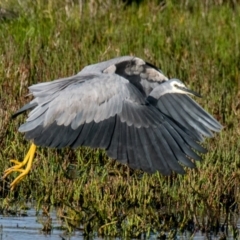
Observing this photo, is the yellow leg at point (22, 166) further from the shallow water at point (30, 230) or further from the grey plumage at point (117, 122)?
the shallow water at point (30, 230)

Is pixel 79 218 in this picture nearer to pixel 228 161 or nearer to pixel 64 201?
pixel 64 201

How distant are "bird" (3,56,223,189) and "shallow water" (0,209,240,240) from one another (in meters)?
0.45

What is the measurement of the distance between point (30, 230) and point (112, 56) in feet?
12.5

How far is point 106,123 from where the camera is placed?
5910 mm

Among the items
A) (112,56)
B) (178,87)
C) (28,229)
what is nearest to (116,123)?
(178,87)

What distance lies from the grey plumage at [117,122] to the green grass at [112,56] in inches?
13.9

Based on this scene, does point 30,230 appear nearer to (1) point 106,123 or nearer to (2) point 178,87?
(1) point 106,123

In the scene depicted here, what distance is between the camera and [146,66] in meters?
6.90

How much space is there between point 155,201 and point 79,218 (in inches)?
27.6

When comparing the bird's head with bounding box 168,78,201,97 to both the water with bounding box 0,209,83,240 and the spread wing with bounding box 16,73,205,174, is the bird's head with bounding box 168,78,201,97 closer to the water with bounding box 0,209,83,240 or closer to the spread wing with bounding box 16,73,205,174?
the spread wing with bounding box 16,73,205,174

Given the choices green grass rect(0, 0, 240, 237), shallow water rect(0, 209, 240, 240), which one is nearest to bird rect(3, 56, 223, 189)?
green grass rect(0, 0, 240, 237)

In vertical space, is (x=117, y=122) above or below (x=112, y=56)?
below

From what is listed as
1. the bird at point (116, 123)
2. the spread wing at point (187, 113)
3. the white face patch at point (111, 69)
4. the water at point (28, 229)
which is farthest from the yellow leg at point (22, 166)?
the spread wing at point (187, 113)

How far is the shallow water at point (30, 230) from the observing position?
5.30 m
